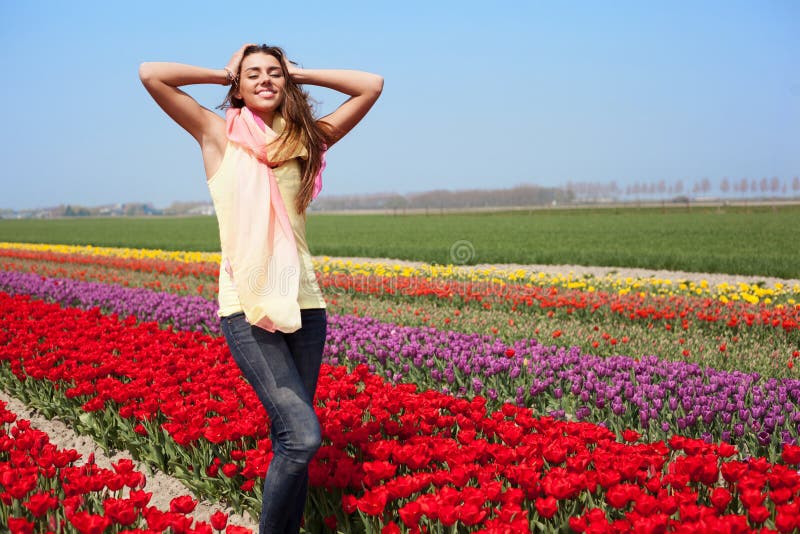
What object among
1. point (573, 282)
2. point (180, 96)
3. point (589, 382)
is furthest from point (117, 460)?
point (573, 282)

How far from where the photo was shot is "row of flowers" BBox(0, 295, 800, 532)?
96.5 inches

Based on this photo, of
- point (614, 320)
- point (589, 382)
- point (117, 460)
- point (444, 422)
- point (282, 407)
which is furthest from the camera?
point (614, 320)

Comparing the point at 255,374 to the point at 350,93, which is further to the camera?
the point at 350,93

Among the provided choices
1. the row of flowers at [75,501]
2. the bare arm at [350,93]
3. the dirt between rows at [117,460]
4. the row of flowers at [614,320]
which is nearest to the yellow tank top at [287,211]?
the bare arm at [350,93]

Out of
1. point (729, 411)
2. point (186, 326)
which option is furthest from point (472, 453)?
point (186, 326)

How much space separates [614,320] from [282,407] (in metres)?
6.99

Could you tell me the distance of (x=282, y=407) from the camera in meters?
2.45

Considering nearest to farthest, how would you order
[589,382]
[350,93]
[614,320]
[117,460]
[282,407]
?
[282,407], [350,93], [117,460], [589,382], [614,320]

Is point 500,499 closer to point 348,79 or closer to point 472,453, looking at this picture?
point 472,453

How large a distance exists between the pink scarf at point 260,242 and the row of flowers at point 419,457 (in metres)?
0.85

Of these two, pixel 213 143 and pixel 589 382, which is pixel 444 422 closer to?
pixel 589 382

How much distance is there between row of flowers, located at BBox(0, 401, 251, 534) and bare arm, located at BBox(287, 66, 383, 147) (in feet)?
A: 5.25

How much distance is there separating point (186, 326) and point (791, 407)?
622 cm

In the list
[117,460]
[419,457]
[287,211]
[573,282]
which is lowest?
[117,460]
